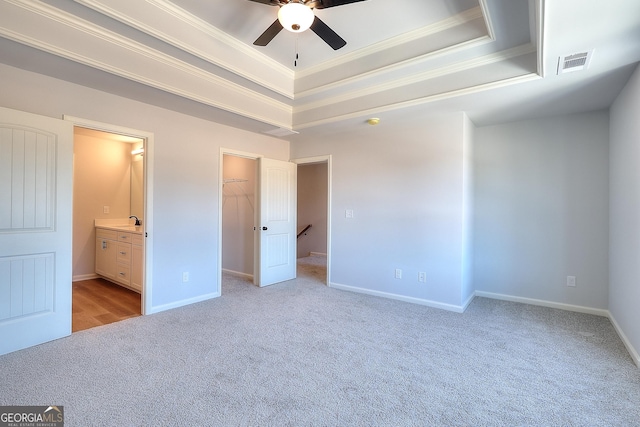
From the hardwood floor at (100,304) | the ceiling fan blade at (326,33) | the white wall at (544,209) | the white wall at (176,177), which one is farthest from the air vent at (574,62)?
the hardwood floor at (100,304)

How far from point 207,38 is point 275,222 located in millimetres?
2688

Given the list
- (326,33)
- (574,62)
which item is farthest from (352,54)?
(574,62)

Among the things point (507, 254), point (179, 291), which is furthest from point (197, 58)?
point (507, 254)

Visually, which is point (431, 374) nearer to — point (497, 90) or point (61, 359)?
point (497, 90)

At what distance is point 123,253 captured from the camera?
4461mm

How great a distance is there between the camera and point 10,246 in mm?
2443

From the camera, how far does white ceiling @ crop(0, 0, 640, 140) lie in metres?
2.13

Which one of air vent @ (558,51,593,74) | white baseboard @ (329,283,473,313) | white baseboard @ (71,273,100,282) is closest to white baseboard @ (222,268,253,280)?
white baseboard @ (329,283,473,313)

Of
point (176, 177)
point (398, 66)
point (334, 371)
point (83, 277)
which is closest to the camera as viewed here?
point (334, 371)

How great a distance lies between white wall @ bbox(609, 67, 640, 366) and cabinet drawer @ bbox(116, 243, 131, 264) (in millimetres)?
5682

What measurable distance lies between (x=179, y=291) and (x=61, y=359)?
1.39 m

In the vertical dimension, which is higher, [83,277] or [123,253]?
[123,253]

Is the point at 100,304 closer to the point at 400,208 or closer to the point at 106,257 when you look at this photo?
the point at 106,257

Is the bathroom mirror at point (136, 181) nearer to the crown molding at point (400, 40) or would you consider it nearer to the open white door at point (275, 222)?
the open white door at point (275, 222)
